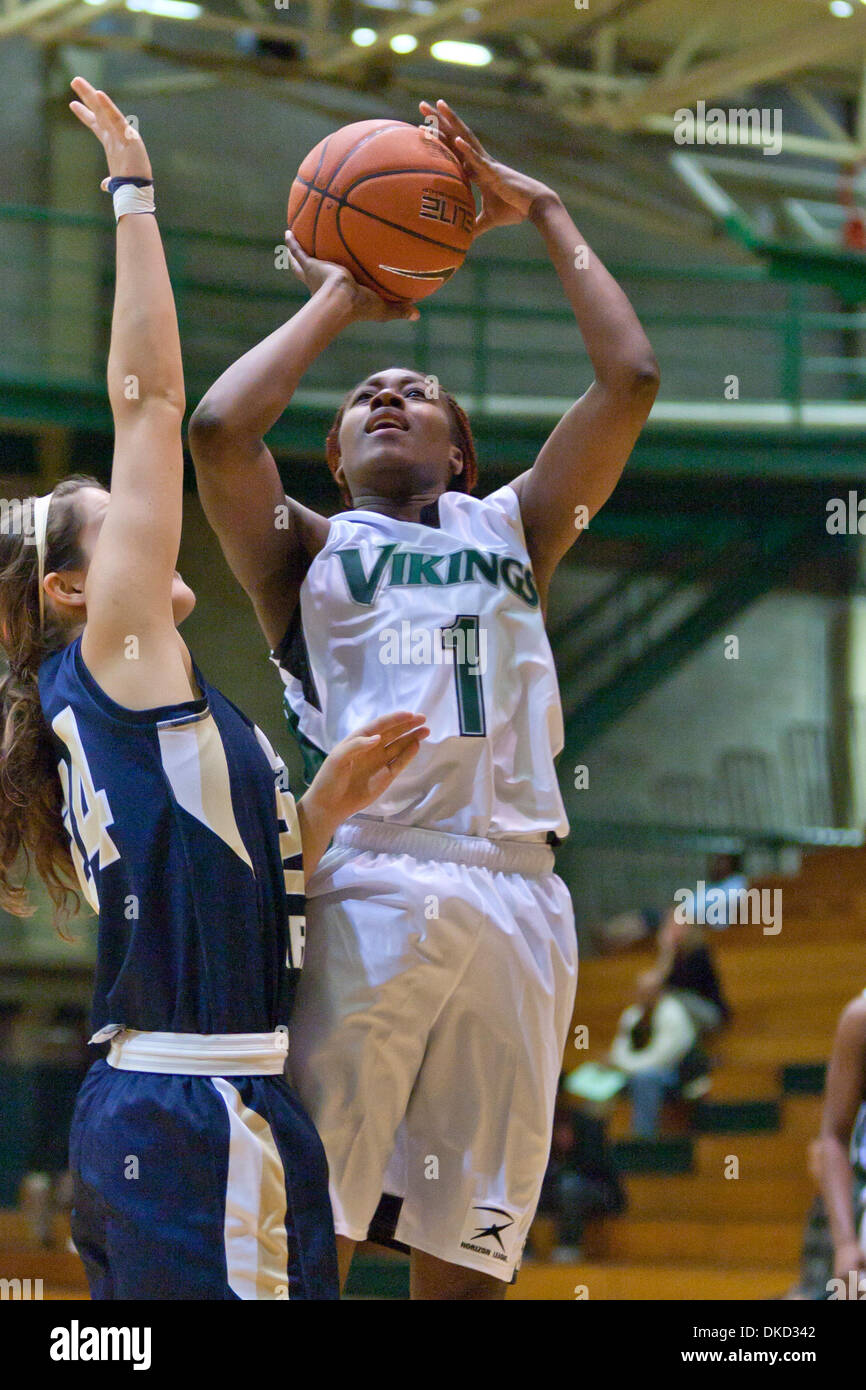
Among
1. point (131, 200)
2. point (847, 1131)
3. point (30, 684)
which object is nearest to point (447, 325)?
point (847, 1131)

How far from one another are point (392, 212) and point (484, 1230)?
196cm

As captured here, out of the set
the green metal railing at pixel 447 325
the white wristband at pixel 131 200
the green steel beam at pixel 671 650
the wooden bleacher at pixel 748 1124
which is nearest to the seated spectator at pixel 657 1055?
the wooden bleacher at pixel 748 1124

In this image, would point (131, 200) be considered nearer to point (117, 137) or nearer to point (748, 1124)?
point (117, 137)

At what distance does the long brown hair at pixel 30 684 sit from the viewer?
8.50 ft

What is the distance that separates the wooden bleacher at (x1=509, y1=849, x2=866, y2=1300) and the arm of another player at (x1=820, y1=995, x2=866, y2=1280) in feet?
13.7

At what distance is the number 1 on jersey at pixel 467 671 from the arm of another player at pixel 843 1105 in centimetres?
136

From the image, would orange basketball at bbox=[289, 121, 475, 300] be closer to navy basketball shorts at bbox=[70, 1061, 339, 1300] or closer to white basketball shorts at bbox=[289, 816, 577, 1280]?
white basketball shorts at bbox=[289, 816, 577, 1280]

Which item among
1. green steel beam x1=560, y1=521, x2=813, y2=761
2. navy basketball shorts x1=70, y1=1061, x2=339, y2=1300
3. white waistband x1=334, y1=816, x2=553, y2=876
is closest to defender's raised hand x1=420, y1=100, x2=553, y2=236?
white waistband x1=334, y1=816, x2=553, y2=876

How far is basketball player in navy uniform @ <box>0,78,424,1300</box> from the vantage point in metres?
2.31

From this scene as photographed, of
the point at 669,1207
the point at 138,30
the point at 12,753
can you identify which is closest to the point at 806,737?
the point at 669,1207

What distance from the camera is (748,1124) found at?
31.4ft

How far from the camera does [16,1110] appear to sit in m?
9.25
